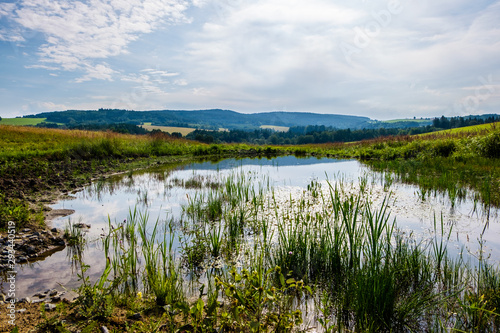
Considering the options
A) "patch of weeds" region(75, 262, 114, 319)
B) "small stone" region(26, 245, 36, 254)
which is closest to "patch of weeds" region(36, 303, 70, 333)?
"patch of weeds" region(75, 262, 114, 319)

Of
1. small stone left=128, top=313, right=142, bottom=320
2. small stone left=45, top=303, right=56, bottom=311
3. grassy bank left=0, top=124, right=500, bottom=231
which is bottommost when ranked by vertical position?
A: small stone left=128, top=313, right=142, bottom=320

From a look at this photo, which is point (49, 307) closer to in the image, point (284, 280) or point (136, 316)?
point (136, 316)

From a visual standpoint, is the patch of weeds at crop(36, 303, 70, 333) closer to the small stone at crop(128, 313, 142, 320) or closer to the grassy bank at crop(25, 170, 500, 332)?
the grassy bank at crop(25, 170, 500, 332)

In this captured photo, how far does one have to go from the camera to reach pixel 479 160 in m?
14.4

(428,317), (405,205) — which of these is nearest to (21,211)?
(428,317)

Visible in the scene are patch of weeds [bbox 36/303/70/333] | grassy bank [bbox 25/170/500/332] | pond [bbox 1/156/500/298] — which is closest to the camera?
patch of weeds [bbox 36/303/70/333]

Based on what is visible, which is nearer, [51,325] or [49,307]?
[51,325]

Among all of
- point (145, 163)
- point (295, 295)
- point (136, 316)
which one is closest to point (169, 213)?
point (136, 316)

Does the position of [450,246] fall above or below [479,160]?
below

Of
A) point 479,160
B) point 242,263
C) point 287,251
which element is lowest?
point 242,263

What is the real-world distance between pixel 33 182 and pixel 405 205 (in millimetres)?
12792

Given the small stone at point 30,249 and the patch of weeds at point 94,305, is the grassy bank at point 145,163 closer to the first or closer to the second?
the small stone at point 30,249

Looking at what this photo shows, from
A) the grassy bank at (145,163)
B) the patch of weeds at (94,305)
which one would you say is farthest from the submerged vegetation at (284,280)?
the grassy bank at (145,163)

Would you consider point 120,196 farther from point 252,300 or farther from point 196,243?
point 252,300
